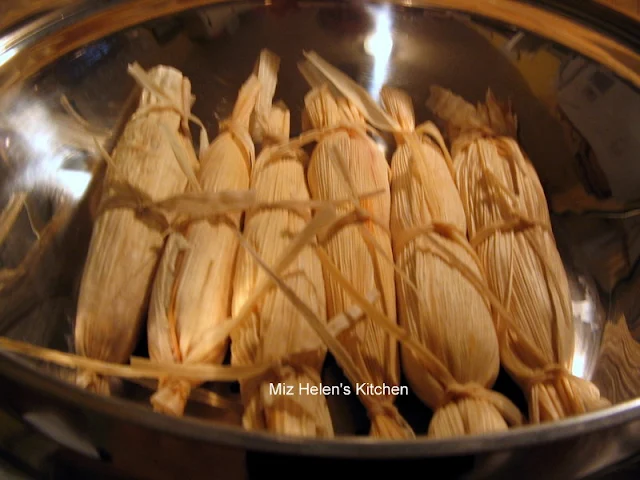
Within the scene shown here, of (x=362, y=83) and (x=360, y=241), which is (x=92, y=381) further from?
(x=362, y=83)

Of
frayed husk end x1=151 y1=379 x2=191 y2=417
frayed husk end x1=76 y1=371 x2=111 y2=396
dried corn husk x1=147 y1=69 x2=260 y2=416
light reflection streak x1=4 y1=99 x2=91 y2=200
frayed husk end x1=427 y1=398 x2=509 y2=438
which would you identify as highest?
light reflection streak x1=4 y1=99 x2=91 y2=200

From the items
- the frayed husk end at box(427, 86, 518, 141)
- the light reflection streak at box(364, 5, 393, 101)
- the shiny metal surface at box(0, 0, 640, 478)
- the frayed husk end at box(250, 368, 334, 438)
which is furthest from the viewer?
the light reflection streak at box(364, 5, 393, 101)

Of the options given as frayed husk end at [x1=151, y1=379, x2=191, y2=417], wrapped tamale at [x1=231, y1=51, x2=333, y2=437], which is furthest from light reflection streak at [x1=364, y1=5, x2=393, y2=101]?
frayed husk end at [x1=151, y1=379, x2=191, y2=417]

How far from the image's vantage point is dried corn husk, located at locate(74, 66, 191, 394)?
0.59 metres

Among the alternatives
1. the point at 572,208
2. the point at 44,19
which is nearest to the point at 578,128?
the point at 572,208

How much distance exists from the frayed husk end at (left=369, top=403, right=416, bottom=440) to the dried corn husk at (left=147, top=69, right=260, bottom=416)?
0.54 ft

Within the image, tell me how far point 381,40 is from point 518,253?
0.42 m

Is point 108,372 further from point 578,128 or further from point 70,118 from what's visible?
point 578,128

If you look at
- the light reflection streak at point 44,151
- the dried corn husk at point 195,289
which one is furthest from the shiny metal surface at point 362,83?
the dried corn husk at point 195,289

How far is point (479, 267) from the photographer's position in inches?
26.0

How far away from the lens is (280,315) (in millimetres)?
586

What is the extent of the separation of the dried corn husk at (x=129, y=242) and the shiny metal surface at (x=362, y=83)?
6cm

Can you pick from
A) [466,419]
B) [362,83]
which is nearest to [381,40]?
[362,83]

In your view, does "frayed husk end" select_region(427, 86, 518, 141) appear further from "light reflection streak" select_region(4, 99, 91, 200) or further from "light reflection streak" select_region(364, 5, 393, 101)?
"light reflection streak" select_region(4, 99, 91, 200)
